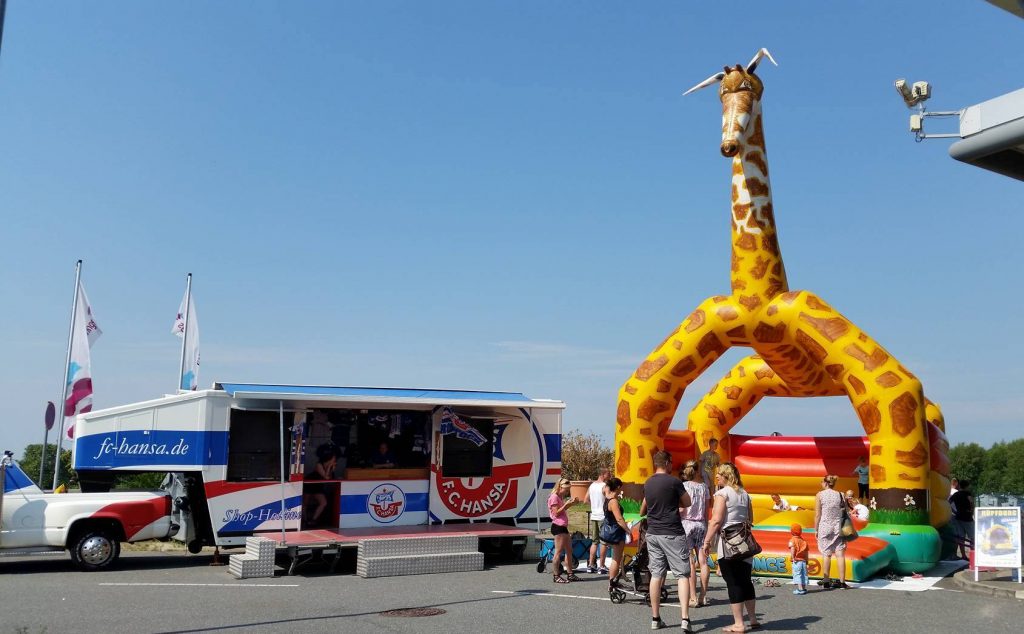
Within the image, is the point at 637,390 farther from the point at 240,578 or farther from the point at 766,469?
the point at 240,578

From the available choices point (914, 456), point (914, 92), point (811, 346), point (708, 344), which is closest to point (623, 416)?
point (708, 344)

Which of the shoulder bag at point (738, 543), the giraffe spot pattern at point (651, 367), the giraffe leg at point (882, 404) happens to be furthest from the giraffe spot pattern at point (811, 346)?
the shoulder bag at point (738, 543)

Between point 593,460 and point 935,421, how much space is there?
1645 centimetres

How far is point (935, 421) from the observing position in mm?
16031

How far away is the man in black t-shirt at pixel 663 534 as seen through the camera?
26.1 ft

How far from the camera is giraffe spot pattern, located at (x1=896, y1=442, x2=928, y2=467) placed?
11.9 metres

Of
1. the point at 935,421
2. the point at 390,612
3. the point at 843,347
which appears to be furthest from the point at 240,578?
the point at 935,421

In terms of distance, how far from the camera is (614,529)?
10.3 m

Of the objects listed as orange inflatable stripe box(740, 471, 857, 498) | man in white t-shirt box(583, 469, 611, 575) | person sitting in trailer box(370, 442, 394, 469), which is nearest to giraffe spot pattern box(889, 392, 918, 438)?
orange inflatable stripe box(740, 471, 857, 498)

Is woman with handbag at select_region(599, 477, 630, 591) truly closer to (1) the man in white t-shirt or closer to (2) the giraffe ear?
(1) the man in white t-shirt

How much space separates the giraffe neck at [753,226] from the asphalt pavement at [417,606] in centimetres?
452

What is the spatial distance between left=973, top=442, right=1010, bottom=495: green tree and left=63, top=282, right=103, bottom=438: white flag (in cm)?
Answer: 4611

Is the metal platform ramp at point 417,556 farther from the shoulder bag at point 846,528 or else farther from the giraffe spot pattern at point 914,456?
the giraffe spot pattern at point 914,456

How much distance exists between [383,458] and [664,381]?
4.57 metres
